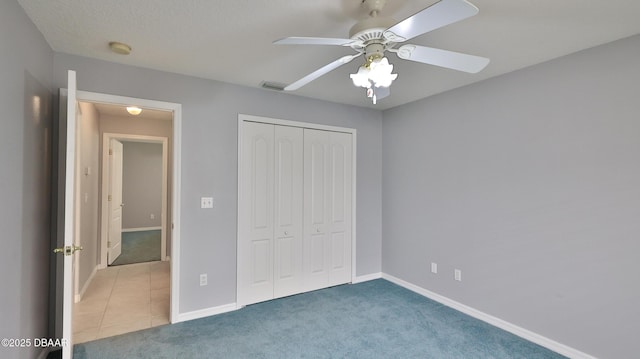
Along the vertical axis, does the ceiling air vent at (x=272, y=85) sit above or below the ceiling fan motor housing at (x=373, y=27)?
above

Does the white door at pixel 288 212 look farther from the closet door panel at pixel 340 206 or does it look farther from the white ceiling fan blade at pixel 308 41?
the white ceiling fan blade at pixel 308 41

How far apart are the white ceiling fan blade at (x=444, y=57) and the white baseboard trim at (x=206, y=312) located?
2.86 m

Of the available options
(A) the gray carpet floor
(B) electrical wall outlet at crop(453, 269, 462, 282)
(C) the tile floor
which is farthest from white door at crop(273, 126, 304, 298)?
(A) the gray carpet floor

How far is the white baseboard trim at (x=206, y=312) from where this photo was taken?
9.59 ft

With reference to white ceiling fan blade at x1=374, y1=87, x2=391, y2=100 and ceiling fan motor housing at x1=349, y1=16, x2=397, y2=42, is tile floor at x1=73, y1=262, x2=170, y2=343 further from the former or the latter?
ceiling fan motor housing at x1=349, y1=16, x2=397, y2=42

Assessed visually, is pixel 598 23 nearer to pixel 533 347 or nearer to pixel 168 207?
pixel 533 347

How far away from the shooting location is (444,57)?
166 cm

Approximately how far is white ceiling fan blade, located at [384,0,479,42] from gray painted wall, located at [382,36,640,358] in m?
1.80

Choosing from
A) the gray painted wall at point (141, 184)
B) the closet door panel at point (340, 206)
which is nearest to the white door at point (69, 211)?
the closet door panel at point (340, 206)

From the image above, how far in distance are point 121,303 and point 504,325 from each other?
392 cm

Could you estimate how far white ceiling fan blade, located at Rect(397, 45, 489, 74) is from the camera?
159 centimetres

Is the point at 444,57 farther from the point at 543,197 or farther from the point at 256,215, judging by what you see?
the point at 256,215

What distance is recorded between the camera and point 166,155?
5.11 meters

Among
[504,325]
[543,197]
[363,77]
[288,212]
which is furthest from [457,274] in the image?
[363,77]
